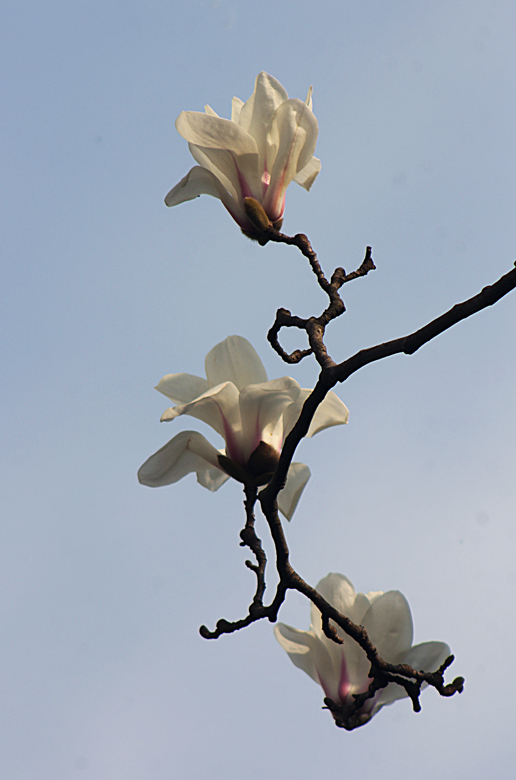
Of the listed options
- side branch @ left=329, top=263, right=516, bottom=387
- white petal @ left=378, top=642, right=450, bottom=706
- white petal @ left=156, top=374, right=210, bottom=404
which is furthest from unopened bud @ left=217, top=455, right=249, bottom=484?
white petal @ left=378, top=642, right=450, bottom=706

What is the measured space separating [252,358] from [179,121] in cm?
34

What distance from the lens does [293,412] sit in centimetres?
104

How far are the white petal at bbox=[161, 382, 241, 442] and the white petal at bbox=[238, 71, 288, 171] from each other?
1.10 feet

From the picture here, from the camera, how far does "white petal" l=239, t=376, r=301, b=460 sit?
962mm

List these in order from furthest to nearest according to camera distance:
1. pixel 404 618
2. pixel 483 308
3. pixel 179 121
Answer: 1. pixel 404 618
2. pixel 179 121
3. pixel 483 308

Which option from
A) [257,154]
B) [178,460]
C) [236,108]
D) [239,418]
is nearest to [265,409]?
[239,418]

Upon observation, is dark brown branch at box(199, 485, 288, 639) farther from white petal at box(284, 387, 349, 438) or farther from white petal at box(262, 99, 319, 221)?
white petal at box(262, 99, 319, 221)

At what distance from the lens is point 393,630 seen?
1.23m

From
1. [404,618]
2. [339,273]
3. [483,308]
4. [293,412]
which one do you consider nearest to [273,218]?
[339,273]

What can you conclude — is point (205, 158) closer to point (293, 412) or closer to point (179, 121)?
point (179, 121)

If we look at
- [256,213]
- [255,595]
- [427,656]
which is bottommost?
[427,656]

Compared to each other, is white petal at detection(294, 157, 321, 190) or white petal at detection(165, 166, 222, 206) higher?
white petal at detection(294, 157, 321, 190)

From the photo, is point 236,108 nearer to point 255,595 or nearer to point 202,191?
point 202,191

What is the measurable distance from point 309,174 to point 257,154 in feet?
0.58
